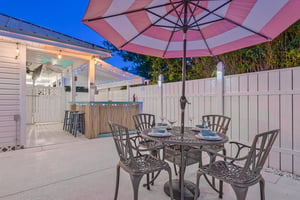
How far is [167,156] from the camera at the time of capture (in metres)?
2.63

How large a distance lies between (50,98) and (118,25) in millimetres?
7133

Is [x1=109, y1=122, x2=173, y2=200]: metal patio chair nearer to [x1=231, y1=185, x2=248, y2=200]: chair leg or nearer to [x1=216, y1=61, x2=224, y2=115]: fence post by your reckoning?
[x1=231, y1=185, x2=248, y2=200]: chair leg

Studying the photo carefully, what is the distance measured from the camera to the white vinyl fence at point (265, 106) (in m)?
2.71

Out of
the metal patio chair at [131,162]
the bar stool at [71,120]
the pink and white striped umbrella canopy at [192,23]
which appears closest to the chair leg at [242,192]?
the metal patio chair at [131,162]

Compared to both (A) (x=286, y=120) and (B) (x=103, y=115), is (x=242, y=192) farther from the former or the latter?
(B) (x=103, y=115)

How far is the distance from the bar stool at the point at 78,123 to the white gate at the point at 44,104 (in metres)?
3.11

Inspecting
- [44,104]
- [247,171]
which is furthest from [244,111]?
[44,104]

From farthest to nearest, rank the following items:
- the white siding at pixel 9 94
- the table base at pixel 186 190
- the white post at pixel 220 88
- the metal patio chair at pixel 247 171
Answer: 1. the white siding at pixel 9 94
2. the white post at pixel 220 88
3. the table base at pixel 186 190
4. the metal patio chair at pixel 247 171

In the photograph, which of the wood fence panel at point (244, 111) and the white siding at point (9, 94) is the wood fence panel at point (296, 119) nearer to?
the wood fence panel at point (244, 111)

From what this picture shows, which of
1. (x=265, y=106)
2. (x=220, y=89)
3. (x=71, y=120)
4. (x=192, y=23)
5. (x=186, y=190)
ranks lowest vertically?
(x=186, y=190)

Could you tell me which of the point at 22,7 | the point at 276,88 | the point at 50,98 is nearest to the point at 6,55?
the point at 50,98

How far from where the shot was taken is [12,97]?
4.06 meters

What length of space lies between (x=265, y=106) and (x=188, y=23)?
2.06 metres

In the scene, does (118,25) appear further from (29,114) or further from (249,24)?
(29,114)
